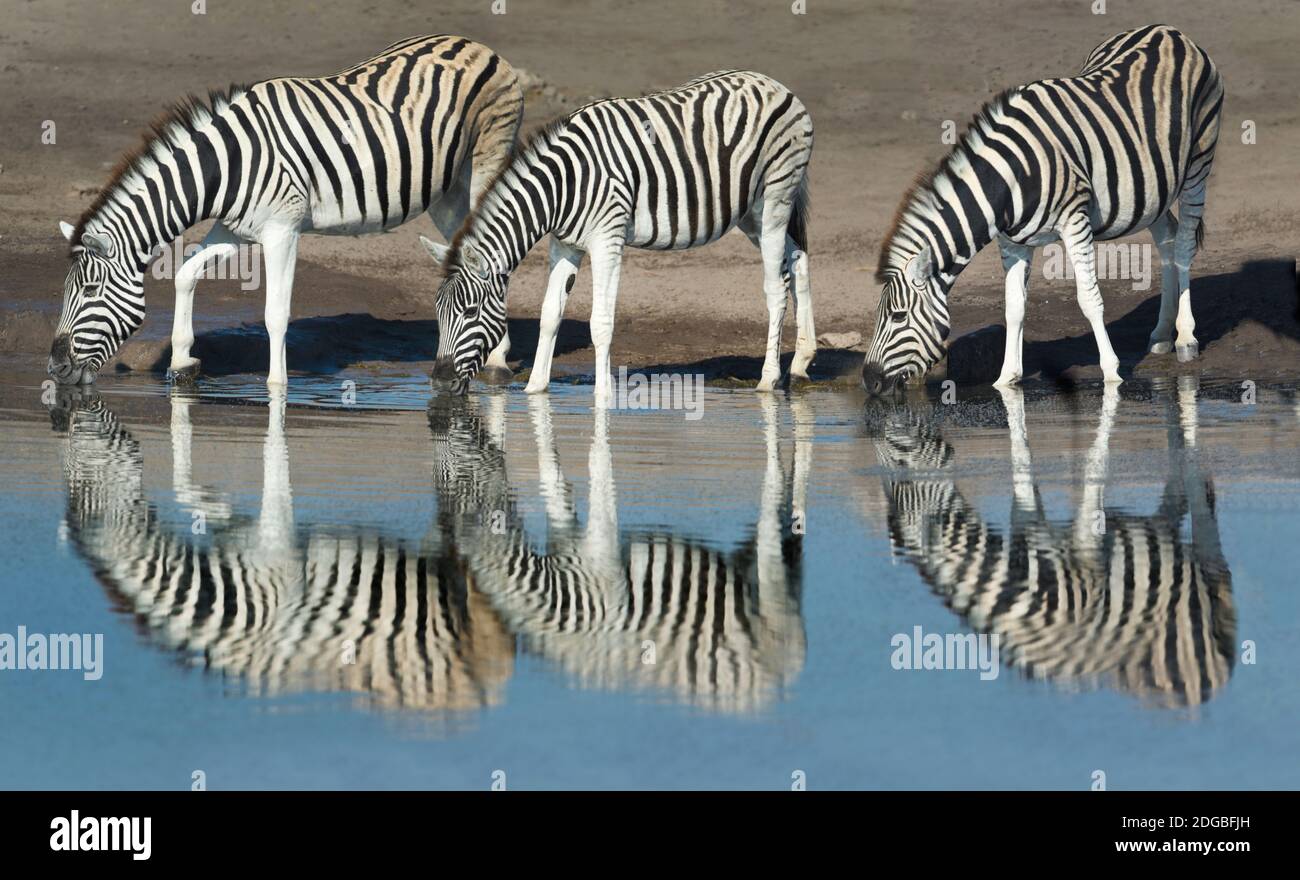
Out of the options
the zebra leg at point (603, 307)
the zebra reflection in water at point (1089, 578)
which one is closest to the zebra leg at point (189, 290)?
the zebra leg at point (603, 307)

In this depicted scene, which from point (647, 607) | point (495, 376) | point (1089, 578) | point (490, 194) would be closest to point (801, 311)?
point (495, 376)

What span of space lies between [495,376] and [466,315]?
1.46 meters

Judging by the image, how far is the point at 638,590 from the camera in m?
7.40

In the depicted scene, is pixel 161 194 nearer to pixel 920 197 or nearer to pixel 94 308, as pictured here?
pixel 94 308

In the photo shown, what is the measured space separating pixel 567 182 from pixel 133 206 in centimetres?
326

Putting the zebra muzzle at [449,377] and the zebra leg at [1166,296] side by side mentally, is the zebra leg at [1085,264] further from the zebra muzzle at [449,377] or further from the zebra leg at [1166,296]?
the zebra muzzle at [449,377]

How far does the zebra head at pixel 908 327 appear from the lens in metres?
13.7

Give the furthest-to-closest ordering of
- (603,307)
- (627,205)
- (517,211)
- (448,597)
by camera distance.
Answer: (627,205), (517,211), (603,307), (448,597)

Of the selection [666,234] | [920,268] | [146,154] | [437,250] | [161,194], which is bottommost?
[920,268]

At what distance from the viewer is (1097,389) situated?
14.3 metres

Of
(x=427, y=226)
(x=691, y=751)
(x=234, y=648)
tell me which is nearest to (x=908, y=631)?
(x=691, y=751)

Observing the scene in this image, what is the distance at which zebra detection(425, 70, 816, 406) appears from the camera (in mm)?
13547

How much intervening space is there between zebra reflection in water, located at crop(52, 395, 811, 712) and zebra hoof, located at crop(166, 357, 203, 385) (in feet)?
15.5

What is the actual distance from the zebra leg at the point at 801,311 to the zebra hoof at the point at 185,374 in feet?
15.1
